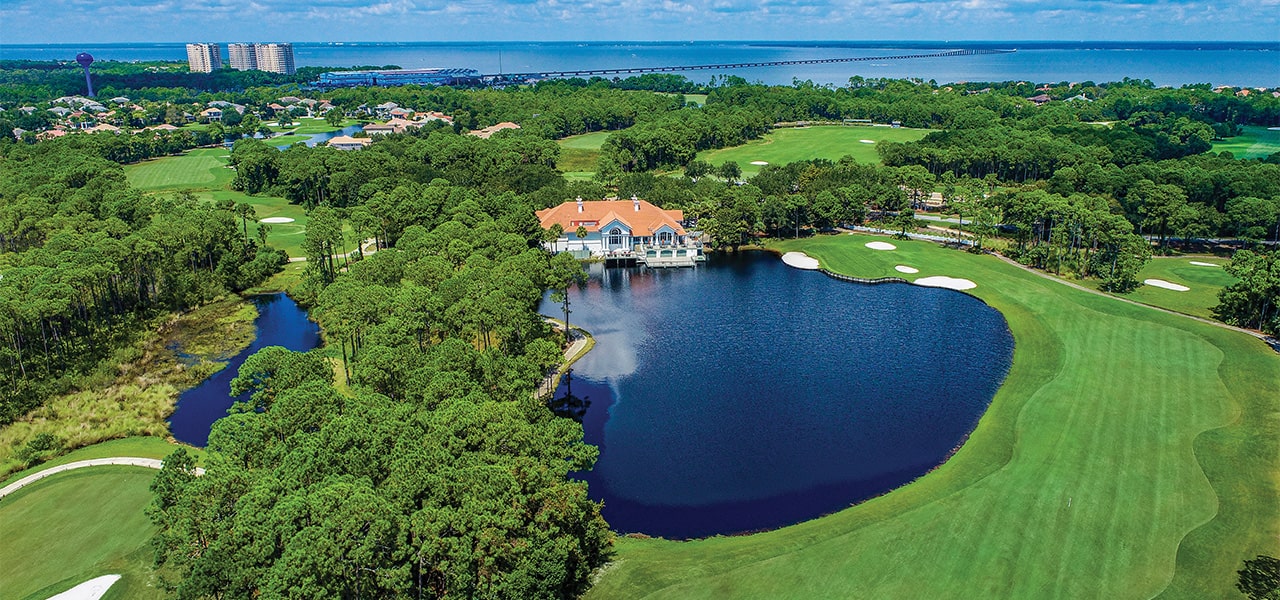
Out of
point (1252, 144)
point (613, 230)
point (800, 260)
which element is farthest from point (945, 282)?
point (1252, 144)

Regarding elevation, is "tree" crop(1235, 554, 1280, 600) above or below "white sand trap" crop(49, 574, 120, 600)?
above

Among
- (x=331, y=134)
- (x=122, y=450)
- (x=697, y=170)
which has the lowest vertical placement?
(x=122, y=450)

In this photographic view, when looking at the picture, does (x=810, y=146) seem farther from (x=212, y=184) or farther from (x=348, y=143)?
(x=212, y=184)

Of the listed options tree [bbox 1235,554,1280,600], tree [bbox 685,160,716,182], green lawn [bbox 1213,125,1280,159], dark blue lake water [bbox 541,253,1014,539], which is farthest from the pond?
green lawn [bbox 1213,125,1280,159]

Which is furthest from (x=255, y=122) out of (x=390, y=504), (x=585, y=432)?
(x=390, y=504)

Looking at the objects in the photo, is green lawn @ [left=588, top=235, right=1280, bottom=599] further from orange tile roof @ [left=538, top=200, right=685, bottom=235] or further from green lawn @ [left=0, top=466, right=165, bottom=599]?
orange tile roof @ [left=538, top=200, right=685, bottom=235]

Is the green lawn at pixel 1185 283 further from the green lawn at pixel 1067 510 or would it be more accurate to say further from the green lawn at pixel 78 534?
the green lawn at pixel 78 534

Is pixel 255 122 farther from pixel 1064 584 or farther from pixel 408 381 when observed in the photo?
pixel 1064 584

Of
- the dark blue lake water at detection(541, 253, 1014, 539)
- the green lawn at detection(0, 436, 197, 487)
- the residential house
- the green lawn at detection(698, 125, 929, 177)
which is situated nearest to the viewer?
the dark blue lake water at detection(541, 253, 1014, 539)
